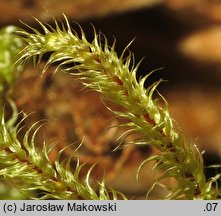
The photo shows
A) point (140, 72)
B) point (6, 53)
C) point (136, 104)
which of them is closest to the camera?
point (136, 104)

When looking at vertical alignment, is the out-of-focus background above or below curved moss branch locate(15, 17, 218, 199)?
above

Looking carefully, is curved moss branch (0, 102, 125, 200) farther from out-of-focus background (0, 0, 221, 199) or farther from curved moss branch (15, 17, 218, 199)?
out-of-focus background (0, 0, 221, 199)

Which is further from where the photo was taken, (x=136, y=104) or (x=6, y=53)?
(x=6, y=53)

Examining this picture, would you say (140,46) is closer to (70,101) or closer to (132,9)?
(132,9)

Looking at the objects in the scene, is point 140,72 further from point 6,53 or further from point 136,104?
point 136,104

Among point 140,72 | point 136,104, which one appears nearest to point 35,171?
point 136,104

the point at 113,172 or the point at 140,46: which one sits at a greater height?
the point at 140,46

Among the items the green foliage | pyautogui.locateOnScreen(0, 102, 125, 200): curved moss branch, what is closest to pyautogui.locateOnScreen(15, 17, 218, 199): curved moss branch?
pyautogui.locateOnScreen(0, 102, 125, 200): curved moss branch

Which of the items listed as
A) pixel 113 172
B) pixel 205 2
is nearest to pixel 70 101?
pixel 113 172
